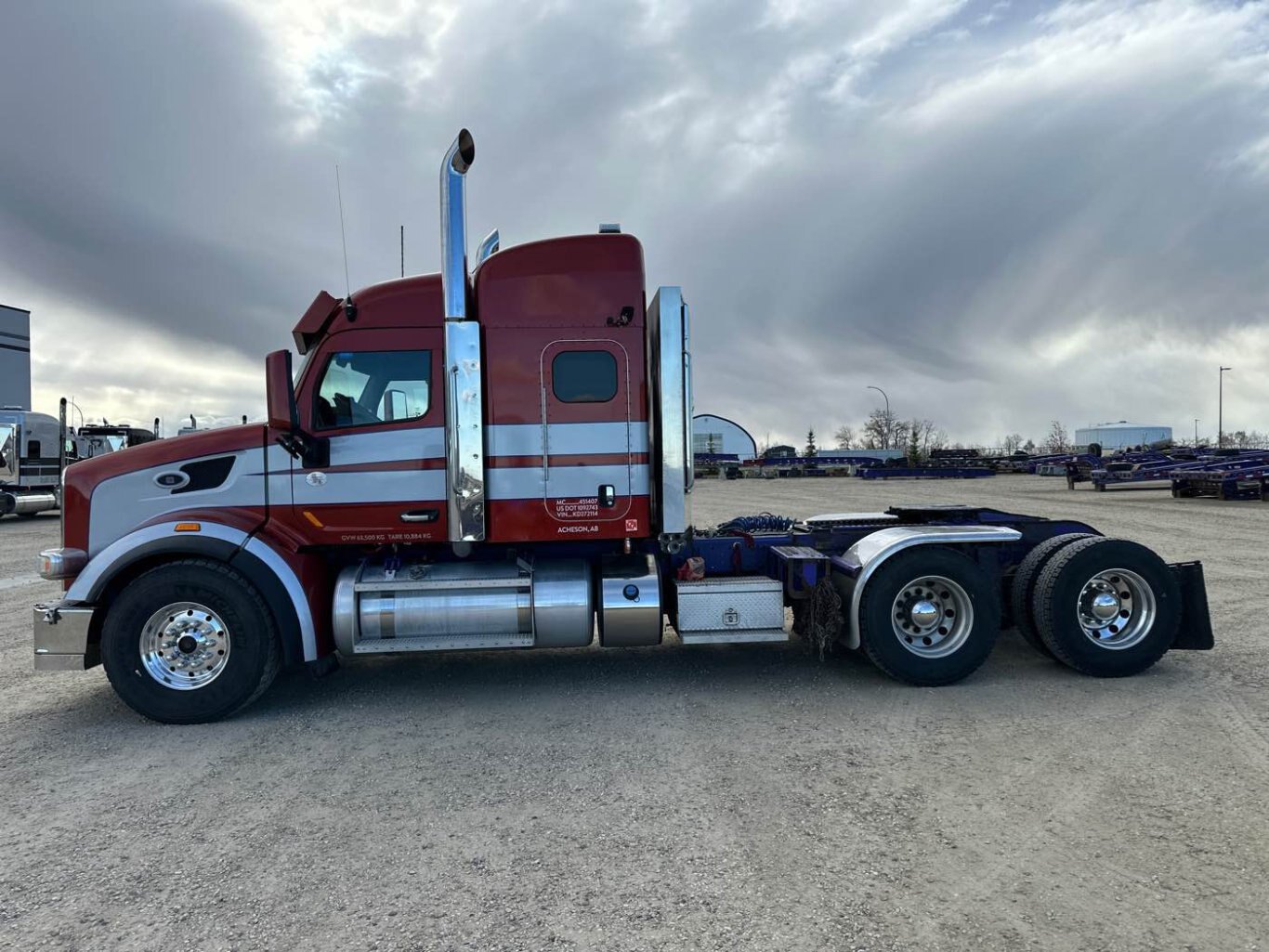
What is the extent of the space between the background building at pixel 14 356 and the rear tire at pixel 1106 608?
55560 mm

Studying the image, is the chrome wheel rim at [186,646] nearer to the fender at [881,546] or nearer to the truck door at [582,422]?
the truck door at [582,422]

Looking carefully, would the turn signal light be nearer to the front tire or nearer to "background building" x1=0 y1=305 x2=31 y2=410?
the front tire

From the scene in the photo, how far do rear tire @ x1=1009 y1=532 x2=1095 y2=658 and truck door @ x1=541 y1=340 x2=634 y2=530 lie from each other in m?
3.33

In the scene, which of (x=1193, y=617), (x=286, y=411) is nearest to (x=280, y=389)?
(x=286, y=411)

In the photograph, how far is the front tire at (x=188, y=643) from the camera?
5137mm

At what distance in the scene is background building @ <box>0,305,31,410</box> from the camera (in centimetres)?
4519

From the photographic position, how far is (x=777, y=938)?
2.74 m

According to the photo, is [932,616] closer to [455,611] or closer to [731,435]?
[455,611]

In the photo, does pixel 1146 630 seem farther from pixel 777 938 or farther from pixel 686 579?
pixel 777 938

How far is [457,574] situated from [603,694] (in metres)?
1.42

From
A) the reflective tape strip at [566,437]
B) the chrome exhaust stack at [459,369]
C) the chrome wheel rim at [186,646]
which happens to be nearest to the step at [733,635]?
the reflective tape strip at [566,437]

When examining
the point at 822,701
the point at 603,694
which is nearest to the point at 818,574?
the point at 822,701

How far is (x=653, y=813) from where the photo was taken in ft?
12.2

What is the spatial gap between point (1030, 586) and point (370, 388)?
533 centimetres
